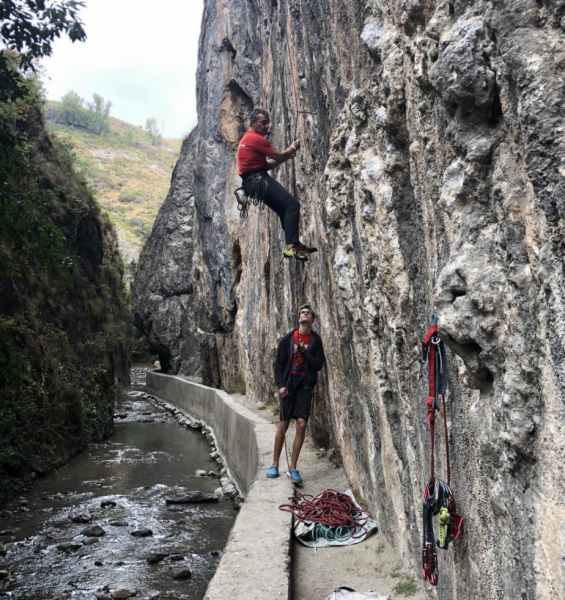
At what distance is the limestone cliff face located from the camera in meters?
1.76

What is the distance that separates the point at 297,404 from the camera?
20.7 feet

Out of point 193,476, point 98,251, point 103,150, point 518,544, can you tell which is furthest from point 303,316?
point 103,150

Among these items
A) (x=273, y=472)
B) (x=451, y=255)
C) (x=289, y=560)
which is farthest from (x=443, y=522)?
(x=273, y=472)

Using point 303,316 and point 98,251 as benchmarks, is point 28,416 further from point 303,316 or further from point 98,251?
point 98,251

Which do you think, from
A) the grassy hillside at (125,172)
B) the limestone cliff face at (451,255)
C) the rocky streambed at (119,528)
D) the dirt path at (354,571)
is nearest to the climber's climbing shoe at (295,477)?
the limestone cliff face at (451,255)

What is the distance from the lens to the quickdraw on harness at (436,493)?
8.52 feet

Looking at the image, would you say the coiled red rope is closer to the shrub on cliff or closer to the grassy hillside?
the shrub on cliff

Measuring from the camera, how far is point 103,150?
92.8m

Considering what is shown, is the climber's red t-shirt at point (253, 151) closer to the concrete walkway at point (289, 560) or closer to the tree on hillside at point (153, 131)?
the concrete walkway at point (289, 560)

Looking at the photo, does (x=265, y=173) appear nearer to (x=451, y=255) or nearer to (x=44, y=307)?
(x=451, y=255)

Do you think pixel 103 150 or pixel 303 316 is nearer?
pixel 303 316

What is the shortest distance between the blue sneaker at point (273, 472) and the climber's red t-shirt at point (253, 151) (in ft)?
12.2

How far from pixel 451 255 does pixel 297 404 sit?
4278mm

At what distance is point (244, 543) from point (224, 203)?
575 inches
